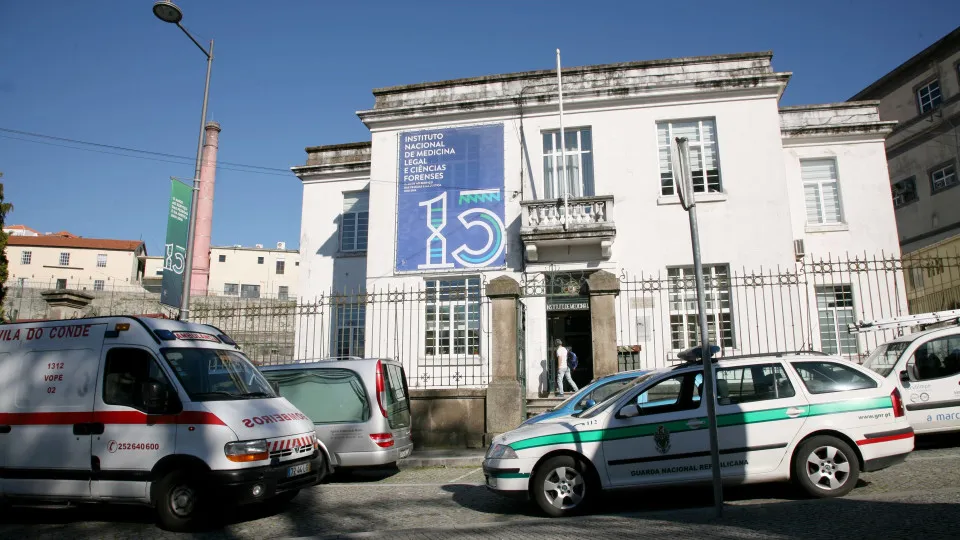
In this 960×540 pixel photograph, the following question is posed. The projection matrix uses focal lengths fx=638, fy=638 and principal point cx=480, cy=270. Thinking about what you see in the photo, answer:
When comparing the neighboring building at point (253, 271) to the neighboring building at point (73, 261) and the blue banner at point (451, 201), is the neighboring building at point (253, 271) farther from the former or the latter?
the blue banner at point (451, 201)

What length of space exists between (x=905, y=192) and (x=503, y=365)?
84.6ft

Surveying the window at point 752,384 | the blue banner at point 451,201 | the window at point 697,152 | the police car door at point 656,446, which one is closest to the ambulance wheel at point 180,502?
the police car door at point 656,446

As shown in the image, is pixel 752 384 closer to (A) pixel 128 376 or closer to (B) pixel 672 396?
(B) pixel 672 396

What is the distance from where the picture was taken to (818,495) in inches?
271

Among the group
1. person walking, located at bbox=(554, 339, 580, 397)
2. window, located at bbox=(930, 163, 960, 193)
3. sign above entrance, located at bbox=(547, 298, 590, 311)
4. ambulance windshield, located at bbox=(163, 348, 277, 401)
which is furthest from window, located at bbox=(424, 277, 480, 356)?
window, located at bbox=(930, 163, 960, 193)

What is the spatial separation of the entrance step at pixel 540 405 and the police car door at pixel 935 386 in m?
6.87

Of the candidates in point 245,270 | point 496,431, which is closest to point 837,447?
point 496,431

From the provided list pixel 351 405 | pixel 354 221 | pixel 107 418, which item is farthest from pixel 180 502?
pixel 354 221

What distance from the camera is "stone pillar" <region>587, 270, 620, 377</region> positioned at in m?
12.8

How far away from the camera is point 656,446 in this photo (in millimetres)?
7098

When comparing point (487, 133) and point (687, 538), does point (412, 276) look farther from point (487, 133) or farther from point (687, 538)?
point (687, 538)

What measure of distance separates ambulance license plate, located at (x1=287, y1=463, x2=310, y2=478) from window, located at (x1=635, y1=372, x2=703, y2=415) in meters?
3.94

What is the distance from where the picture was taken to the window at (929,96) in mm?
27661

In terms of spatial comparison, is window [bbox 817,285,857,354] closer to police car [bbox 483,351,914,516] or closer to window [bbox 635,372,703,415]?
police car [bbox 483,351,914,516]
